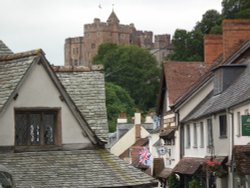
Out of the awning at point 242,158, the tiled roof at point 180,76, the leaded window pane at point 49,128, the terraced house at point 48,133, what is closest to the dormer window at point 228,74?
the tiled roof at point 180,76

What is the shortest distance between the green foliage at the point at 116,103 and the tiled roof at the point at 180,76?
73.9 metres

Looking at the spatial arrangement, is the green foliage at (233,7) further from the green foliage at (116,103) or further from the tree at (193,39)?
the green foliage at (116,103)

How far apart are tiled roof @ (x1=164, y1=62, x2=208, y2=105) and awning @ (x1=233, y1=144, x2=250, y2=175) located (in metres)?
17.7

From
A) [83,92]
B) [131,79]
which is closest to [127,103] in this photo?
[131,79]

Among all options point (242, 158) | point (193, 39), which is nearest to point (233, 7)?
point (193, 39)

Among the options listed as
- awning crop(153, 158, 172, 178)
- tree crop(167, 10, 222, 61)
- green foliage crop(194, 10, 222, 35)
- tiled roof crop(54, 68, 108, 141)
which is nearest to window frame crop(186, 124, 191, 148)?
awning crop(153, 158, 172, 178)

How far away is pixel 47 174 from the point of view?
16438 mm

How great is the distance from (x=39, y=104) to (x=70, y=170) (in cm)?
173

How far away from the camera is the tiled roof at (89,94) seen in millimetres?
18672

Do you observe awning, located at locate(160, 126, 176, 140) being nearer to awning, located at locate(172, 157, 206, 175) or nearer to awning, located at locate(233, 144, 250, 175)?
awning, located at locate(172, 157, 206, 175)

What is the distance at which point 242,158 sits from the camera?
1156 inches

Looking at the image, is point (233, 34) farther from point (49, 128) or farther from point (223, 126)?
point (49, 128)

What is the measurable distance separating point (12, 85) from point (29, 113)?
0.76 m

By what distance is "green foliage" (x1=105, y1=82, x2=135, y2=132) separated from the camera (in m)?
134
